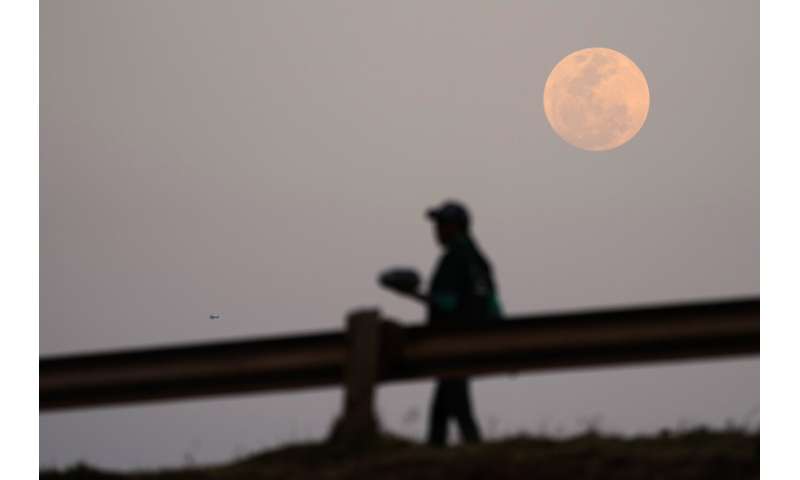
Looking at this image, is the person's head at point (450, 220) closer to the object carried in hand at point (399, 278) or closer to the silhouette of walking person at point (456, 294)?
the silhouette of walking person at point (456, 294)

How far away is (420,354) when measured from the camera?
22.6 ft

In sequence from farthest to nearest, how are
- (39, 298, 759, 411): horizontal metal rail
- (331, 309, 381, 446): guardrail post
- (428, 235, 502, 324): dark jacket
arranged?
(428, 235, 502, 324): dark jacket
(331, 309, 381, 446): guardrail post
(39, 298, 759, 411): horizontal metal rail

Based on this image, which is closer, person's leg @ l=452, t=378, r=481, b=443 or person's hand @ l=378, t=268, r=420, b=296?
person's hand @ l=378, t=268, r=420, b=296

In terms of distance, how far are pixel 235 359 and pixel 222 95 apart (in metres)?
5.21

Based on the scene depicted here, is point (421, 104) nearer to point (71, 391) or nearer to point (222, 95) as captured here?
point (222, 95)

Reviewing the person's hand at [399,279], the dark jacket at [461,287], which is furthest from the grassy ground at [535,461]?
the dark jacket at [461,287]

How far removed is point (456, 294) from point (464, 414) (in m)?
0.85

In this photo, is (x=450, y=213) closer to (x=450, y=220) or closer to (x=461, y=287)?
(x=450, y=220)

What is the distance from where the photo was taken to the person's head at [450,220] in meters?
8.27

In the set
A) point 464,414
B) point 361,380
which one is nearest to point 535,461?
point 361,380

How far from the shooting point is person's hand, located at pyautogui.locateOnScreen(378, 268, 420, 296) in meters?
7.62

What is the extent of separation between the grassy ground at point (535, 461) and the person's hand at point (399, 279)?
3.41 feet

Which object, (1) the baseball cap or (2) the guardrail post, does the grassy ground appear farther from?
(1) the baseball cap

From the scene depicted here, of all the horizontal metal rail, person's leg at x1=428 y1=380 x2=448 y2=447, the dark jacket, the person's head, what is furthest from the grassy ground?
the person's head
